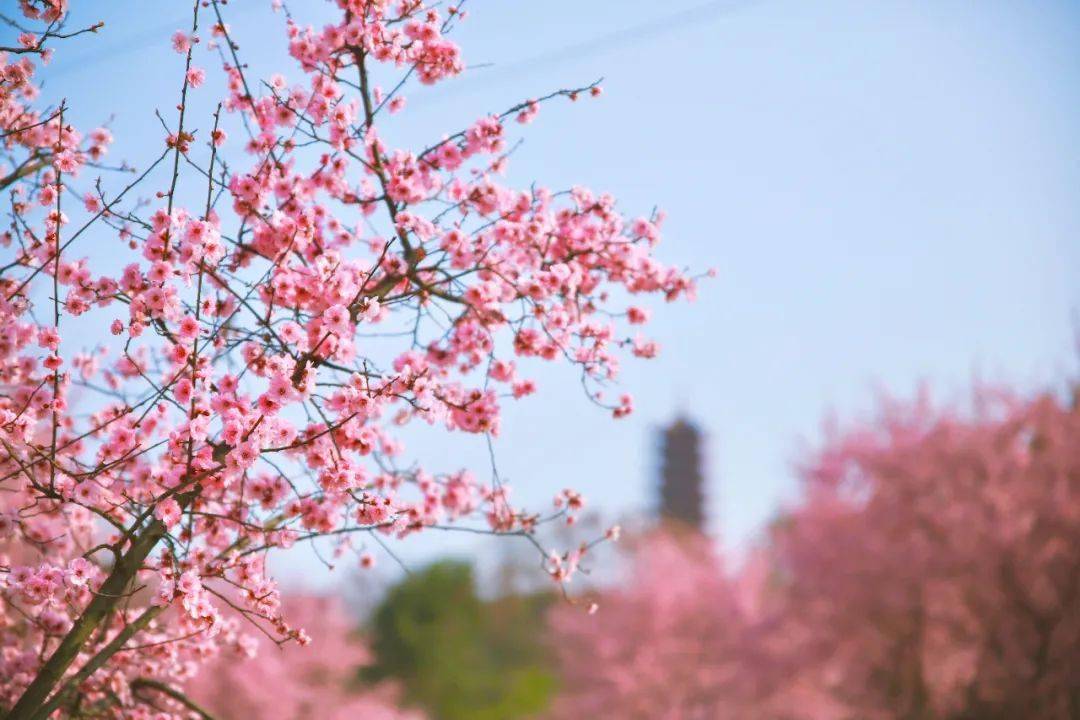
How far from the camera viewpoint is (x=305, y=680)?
20422 mm

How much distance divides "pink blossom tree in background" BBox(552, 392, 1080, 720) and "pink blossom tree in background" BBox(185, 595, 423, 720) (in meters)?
9.33

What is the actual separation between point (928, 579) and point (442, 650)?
1714 centimetres

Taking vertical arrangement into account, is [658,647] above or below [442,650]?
below

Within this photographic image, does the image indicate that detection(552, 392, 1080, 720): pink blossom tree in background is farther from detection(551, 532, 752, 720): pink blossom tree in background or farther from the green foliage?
the green foliage

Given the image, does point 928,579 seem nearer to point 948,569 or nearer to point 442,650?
point 948,569

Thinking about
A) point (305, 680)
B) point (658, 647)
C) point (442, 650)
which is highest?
point (442, 650)

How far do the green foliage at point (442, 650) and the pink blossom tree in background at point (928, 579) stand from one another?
1032 centimetres

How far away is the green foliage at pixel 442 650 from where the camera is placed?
85.1 feet

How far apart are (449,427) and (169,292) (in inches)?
61.2

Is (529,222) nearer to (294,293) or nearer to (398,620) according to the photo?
(294,293)

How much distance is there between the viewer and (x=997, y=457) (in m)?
13.8

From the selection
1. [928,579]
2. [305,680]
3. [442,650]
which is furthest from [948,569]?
[442,650]

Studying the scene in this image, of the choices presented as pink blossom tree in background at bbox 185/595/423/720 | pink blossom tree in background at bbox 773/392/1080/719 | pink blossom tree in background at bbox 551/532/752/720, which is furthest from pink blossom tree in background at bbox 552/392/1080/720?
pink blossom tree in background at bbox 185/595/423/720

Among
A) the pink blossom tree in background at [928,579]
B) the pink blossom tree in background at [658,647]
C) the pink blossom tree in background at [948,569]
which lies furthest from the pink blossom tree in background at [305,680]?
the pink blossom tree in background at [948,569]
